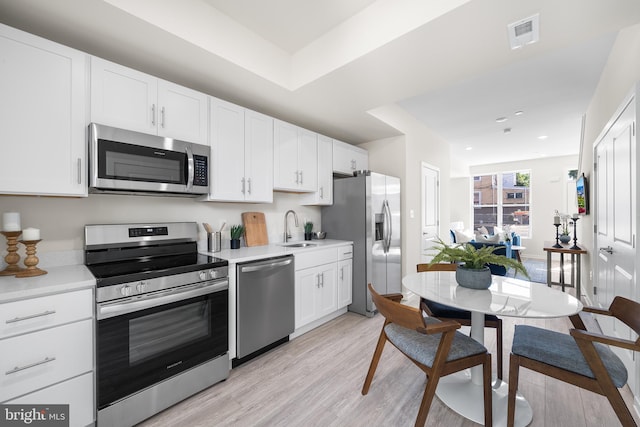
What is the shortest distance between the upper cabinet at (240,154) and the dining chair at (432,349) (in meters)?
1.60

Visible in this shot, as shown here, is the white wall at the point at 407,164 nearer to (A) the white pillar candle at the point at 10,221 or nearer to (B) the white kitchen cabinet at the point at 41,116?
(B) the white kitchen cabinet at the point at 41,116

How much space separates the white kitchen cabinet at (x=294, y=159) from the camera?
2970 millimetres

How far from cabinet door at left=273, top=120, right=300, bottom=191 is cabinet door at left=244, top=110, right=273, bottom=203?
7 centimetres

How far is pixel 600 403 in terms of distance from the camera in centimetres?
184

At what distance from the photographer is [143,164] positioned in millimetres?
1989

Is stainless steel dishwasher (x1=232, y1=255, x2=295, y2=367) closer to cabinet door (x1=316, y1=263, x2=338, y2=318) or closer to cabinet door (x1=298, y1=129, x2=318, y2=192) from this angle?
cabinet door (x1=316, y1=263, x2=338, y2=318)

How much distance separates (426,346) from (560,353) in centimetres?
69

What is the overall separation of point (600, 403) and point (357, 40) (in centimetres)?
308

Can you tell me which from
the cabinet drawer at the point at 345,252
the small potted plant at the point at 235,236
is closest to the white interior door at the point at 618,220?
the cabinet drawer at the point at 345,252

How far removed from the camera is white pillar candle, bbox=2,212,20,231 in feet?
5.27

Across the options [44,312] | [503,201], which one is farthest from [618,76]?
[503,201]

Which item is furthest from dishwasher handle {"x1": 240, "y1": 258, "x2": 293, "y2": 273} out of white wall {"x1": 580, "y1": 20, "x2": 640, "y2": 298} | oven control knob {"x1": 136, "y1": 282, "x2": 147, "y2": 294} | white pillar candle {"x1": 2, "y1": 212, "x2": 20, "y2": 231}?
white wall {"x1": 580, "y1": 20, "x2": 640, "y2": 298}

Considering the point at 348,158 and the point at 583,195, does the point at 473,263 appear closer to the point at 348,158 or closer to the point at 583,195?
the point at 348,158

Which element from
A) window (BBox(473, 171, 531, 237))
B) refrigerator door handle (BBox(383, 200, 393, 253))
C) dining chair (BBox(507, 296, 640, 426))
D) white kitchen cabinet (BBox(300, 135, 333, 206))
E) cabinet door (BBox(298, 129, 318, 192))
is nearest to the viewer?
dining chair (BBox(507, 296, 640, 426))
